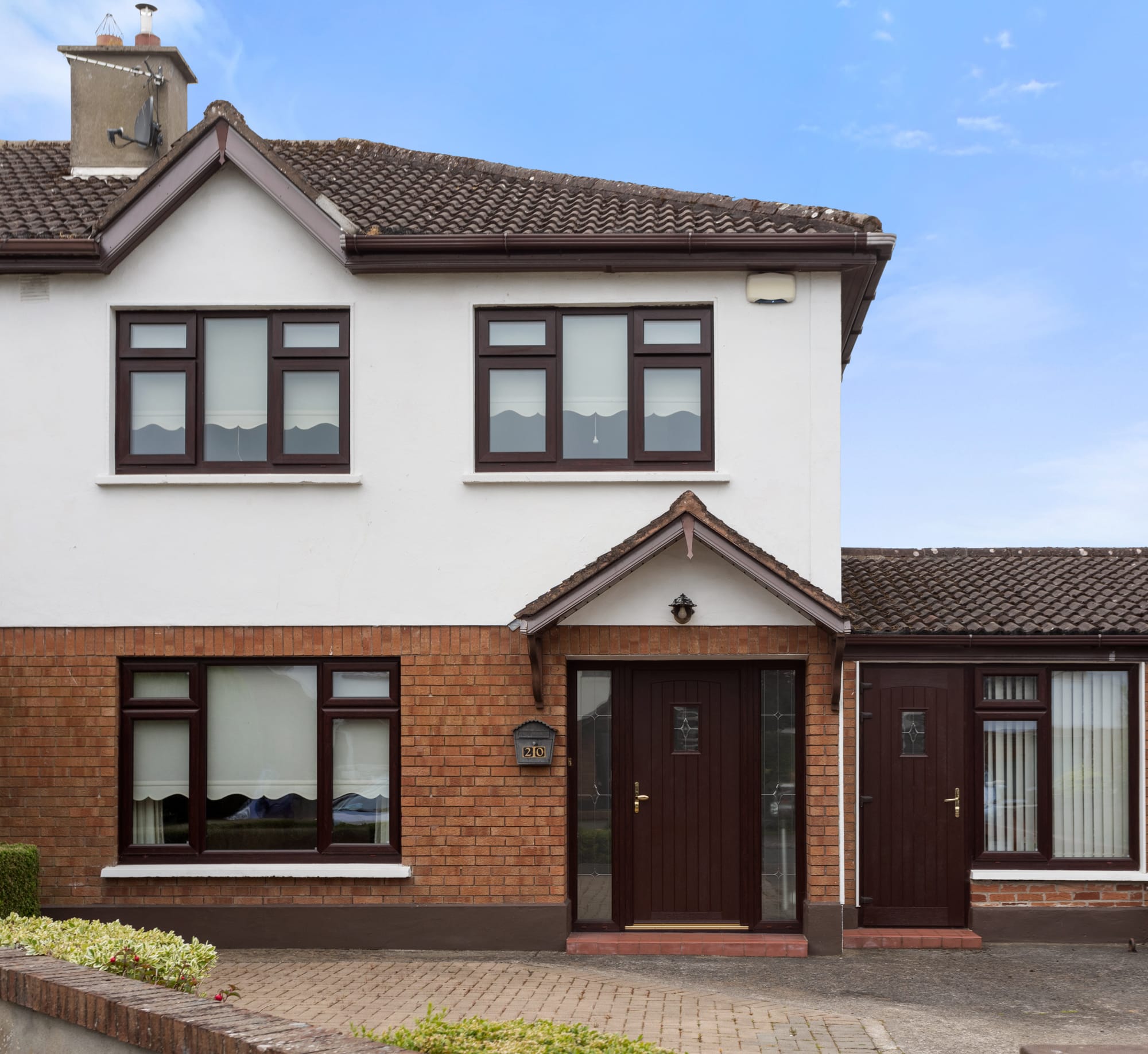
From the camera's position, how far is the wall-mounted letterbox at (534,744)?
10438 millimetres

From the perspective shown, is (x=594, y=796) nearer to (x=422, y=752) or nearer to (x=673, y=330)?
(x=422, y=752)

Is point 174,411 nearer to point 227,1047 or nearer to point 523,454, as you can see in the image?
point 523,454

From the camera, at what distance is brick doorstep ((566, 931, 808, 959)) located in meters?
10.3

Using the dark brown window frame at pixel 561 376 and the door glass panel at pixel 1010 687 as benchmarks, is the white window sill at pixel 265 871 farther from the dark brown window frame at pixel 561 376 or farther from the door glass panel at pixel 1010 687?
the door glass panel at pixel 1010 687

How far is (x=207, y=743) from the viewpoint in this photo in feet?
35.4

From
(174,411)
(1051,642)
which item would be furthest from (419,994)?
(1051,642)

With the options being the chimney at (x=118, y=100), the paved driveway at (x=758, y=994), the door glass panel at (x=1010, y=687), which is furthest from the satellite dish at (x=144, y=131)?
the door glass panel at (x=1010, y=687)

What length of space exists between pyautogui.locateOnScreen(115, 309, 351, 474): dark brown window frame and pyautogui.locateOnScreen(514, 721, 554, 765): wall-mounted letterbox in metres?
2.94

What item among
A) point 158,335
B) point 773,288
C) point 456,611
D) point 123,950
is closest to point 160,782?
point 456,611

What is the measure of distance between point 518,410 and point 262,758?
Answer: 13.3 ft

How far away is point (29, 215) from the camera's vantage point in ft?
37.8

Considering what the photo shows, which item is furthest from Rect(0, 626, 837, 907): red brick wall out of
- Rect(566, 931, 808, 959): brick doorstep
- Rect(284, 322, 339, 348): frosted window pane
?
Rect(284, 322, 339, 348): frosted window pane

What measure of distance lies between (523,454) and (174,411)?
132 inches

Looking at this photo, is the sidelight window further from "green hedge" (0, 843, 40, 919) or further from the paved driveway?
"green hedge" (0, 843, 40, 919)
